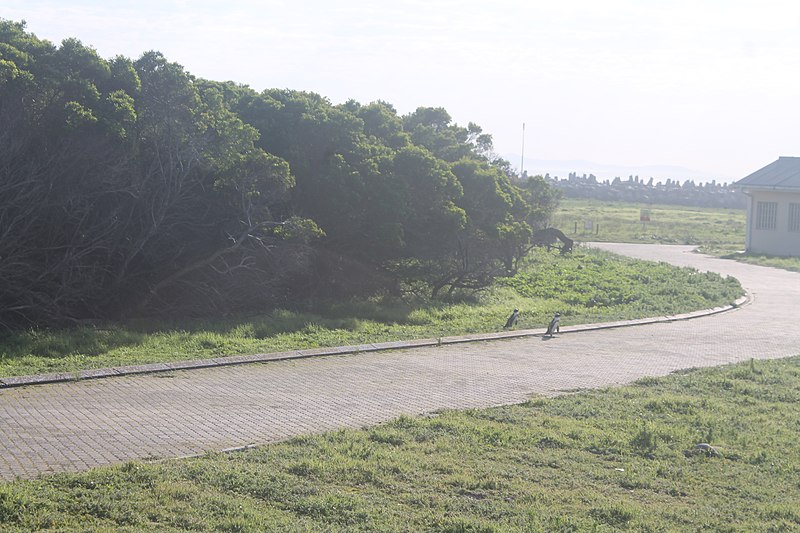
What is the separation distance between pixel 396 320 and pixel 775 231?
35.6 metres

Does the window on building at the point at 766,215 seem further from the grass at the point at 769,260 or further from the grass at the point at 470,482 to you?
the grass at the point at 470,482

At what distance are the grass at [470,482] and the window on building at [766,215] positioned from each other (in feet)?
134

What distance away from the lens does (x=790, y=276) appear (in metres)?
37.6

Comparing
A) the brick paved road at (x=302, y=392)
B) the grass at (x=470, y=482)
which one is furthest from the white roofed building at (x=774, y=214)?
the grass at (x=470, y=482)

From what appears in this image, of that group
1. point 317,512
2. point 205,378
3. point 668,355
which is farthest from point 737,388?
point 317,512

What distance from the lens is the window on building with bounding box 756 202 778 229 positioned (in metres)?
49.1

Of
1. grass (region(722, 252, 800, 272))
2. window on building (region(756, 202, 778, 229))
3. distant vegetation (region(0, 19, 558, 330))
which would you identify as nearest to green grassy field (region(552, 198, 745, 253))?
window on building (region(756, 202, 778, 229))

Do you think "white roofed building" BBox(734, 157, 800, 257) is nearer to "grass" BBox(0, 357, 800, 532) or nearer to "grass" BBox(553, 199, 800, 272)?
"grass" BBox(553, 199, 800, 272)

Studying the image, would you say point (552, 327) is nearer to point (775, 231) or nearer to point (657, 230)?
point (775, 231)

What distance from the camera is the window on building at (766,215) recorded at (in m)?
49.1

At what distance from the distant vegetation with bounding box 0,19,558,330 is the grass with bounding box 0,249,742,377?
891mm

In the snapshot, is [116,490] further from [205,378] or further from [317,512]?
[205,378]

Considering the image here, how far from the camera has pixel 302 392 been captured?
39.3 feet

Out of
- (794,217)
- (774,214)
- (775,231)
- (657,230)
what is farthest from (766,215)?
(657,230)
